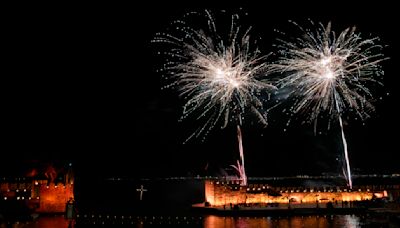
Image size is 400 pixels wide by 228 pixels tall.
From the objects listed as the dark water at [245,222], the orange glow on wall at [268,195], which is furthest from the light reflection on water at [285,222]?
the orange glow on wall at [268,195]

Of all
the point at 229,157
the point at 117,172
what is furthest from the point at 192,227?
the point at 117,172

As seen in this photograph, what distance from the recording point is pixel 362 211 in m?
37.0

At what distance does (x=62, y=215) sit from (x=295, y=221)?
18316 mm

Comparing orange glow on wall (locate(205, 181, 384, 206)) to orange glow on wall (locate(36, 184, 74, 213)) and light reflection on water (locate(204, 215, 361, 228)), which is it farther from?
orange glow on wall (locate(36, 184, 74, 213))

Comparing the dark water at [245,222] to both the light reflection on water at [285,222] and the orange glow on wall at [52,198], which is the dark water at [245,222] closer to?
the light reflection on water at [285,222]

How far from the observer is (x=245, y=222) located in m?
31.8

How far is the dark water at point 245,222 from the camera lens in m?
29.1

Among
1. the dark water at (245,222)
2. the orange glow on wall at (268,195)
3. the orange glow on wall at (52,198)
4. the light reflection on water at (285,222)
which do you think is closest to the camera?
the dark water at (245,222)

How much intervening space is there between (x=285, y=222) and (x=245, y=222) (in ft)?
8.34

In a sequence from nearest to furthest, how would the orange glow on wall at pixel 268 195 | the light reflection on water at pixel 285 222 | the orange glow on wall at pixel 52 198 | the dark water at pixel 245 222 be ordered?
1. the dark water at pixel 245 222
2. the light reflection on water at pixel 285 222
3. the orange glow on wall at pixel 52 198
4. the orange glow on wall at pixel 268 195

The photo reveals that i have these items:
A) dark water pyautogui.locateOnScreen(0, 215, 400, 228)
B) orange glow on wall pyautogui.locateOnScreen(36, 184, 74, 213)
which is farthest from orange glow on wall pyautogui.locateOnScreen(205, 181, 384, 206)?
orange glow on wall pyautogui.locateOnScreen(36, 184, 74, 213)

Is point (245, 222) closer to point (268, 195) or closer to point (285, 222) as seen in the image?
point (285, 222)

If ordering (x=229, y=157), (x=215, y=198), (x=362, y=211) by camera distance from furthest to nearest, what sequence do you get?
(x=229, y=157) → (x=215, y=198) → (x=362, y=211)

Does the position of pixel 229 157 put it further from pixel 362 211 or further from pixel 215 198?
pixel 362 211
